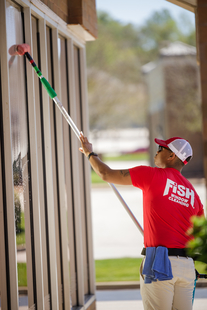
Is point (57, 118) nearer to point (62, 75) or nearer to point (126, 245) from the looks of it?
point (62, 75)

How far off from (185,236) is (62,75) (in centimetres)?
225

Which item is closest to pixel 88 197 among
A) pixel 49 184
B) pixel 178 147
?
pixel 49 184

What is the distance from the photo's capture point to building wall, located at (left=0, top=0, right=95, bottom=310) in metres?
2.96

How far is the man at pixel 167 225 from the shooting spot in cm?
289

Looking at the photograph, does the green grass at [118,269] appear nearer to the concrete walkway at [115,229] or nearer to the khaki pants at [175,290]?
the concrete walkway at [115,229]

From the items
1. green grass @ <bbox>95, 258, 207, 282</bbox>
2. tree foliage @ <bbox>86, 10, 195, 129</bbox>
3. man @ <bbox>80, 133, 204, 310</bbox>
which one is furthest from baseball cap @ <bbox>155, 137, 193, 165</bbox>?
tree foliage @ <bbox>86, 10, 195, 129</bbox>

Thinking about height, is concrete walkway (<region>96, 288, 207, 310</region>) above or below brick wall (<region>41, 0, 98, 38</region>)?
below

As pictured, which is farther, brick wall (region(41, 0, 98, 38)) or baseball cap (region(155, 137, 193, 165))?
brick wall (region(41, 0, 98, 38))

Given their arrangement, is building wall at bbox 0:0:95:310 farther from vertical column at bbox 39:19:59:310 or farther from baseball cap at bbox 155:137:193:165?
baseball cap at bbox 155:137:193:165

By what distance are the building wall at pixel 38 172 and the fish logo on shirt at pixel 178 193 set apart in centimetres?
111

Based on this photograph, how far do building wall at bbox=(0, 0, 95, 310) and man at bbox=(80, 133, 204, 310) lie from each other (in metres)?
0.71

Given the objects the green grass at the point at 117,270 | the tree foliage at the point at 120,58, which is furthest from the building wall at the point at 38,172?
the tree foliage at the point at 120,58

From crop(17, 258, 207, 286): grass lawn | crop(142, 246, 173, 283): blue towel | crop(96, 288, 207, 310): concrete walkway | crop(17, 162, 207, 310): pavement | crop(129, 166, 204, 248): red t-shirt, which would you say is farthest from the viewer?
crop(17, 258, 207, 286): grass lawn

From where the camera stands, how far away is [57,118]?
4.00 m
